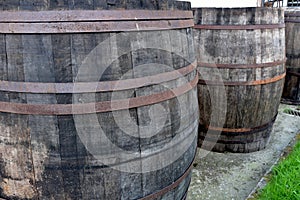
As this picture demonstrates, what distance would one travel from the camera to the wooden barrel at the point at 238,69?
278cm

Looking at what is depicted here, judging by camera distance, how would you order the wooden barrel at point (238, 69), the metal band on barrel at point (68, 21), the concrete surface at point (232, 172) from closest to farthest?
1. the metal band on barrel at point (68, 21)
2. the concrete surface at point (232, 172)
3. the wooden barrel at point (238, 69)

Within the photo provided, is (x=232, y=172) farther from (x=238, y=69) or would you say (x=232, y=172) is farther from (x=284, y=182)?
(x=238, y=69)

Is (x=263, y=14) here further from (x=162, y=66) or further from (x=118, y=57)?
(x=118, y=57)

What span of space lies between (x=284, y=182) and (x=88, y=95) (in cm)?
188

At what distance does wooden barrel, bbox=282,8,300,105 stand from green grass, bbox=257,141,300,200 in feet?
6.53

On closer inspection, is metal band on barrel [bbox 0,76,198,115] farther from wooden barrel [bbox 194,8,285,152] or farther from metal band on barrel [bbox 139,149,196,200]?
wooden barrel [bbox 194,8,285,152]

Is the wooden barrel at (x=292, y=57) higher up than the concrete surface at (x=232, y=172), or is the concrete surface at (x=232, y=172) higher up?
the wooden barrel at (x=292, y=57)

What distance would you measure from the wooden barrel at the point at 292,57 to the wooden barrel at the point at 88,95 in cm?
320

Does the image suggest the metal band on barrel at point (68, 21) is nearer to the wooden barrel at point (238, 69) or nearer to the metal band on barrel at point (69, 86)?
the metal band on barrel at point (69, 86)

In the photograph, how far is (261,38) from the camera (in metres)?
2.82

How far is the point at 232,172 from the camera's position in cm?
290

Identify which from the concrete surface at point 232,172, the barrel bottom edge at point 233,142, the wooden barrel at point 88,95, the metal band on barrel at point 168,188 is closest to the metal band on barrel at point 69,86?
the wooden barrel at point 88,95

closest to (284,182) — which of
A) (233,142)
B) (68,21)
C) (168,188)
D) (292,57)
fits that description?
(233,142)

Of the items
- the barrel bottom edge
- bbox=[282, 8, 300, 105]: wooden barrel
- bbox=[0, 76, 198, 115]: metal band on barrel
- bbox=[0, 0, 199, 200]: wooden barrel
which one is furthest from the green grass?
bbox=[282, 8, 300, 105]: wooden barrel
